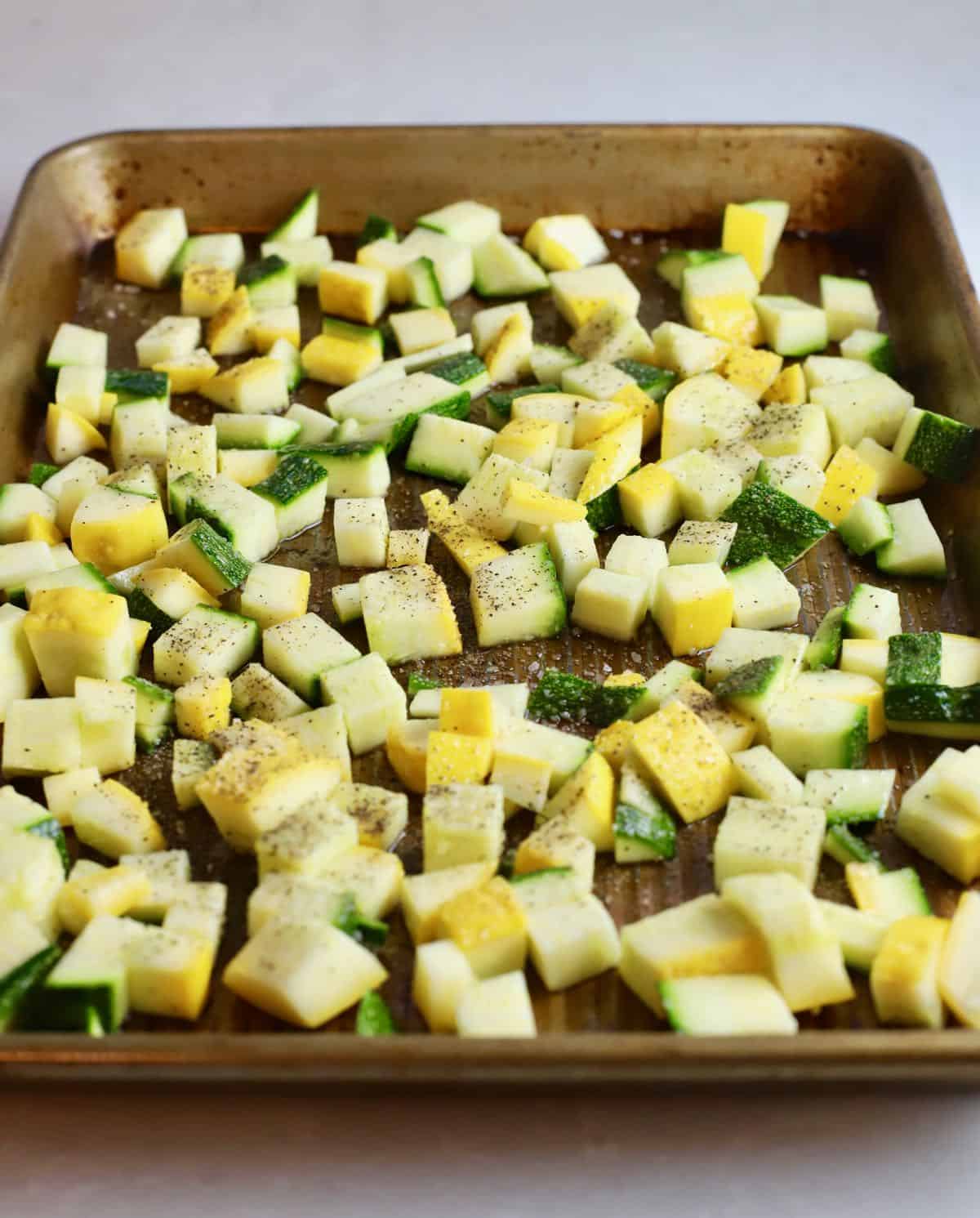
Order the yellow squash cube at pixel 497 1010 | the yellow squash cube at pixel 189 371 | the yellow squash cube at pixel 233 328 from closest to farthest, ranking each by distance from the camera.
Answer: the yellow squash cube at pixel 497 1010 → the yellow squash cube at pixel 189 371 → the yellow squash cube at pixel 233 328

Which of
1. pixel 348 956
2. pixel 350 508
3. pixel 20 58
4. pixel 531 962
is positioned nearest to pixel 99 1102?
pixel 348 956

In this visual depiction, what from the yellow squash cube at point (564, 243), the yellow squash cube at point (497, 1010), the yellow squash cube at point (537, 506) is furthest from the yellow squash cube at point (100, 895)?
the yellow squash cube at point (564, 243)

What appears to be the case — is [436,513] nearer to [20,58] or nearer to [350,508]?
[350,508]

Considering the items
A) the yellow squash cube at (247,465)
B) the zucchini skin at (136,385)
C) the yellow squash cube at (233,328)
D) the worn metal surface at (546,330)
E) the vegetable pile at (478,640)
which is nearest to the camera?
the worn metal surface at (546,330)

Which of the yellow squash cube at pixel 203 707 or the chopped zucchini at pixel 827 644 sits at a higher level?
the chopped zucchini at pixel 827 644

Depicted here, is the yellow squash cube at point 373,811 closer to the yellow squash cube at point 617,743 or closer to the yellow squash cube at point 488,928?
the yellow squash cube at point 488,928

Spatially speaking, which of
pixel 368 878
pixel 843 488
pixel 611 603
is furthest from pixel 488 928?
pixel 843 488
